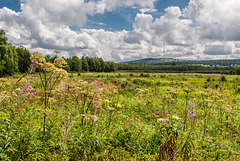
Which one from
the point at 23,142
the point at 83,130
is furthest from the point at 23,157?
the point at 83,130

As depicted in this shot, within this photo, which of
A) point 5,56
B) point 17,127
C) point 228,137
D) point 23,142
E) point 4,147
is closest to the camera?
point 4,147

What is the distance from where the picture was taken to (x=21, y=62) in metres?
63.3

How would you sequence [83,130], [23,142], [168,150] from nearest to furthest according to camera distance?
[168,150], [23,142], [83,130]

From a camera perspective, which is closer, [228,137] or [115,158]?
[115,158]

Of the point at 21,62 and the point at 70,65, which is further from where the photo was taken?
the point at 70,65

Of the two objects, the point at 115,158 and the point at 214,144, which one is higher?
the point at 115,158

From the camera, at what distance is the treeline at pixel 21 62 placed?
3441cm

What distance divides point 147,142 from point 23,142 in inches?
122

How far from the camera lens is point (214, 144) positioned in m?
4.29

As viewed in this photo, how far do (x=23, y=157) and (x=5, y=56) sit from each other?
41677 millimetres

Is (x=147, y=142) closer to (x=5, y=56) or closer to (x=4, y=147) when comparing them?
(x=4, y=147)

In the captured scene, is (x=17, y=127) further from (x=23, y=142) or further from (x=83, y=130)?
(x=83, y=130)

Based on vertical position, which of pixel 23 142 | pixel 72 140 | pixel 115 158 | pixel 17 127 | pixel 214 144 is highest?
pixel 17 127

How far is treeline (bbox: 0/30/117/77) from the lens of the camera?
113 ft
